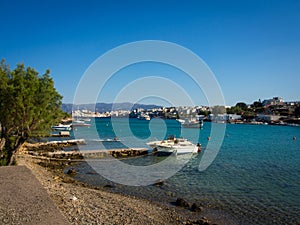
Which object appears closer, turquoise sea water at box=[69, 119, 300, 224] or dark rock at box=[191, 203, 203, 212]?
dark rock at box=[191, 203, 203, 212]

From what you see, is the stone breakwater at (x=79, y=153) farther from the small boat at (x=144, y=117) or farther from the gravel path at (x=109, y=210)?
the small boat at (x=144, y=117)

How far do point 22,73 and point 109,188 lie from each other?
31.5 ft

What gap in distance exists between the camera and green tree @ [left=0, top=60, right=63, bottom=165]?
16875mm

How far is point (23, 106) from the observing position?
55.1 ft

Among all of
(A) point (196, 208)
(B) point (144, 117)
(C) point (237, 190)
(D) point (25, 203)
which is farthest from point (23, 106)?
(B) point (144, 117)

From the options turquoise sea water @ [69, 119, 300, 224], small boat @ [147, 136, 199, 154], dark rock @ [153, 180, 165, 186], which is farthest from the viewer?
small boat @ [147, 136, 199, 154]

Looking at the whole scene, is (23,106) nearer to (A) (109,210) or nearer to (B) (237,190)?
(A) (109,210)

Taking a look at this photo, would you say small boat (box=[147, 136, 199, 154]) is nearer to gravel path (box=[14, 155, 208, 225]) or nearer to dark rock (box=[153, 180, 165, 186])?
dark rock (box=[153, 180, 165, 186])

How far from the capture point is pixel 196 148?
135ft

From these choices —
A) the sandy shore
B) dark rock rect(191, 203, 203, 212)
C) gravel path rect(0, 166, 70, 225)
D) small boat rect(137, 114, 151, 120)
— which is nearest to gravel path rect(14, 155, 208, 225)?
the sandy shore

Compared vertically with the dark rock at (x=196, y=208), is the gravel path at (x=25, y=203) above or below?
above

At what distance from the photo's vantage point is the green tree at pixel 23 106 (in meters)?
16.9

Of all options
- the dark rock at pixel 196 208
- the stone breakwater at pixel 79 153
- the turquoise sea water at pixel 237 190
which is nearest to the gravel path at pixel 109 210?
the dark rock at pixel 196 208

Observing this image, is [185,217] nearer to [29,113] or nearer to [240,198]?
[240,198]
